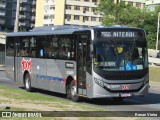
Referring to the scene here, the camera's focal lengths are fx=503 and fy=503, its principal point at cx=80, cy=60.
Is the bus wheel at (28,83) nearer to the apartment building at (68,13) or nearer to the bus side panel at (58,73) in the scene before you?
the bus side panel at (58,73)

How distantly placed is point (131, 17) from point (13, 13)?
77.9 m

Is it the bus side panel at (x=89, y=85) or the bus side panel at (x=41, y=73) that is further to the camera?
the bus side panel at (x=41, y=73)

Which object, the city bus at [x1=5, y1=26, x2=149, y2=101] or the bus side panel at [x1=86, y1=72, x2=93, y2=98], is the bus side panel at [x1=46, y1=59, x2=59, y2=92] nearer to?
the city bus at [x1=5, y1=26, x2=149, y2=101]

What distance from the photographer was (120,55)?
18594 millimetres


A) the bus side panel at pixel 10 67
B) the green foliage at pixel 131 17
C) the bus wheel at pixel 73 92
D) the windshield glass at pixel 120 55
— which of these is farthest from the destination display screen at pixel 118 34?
the green foliage at pixel 131 17

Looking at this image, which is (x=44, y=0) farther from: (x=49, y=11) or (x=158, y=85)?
(x=158, y=85)

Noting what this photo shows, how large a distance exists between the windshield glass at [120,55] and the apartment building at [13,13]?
137160mm

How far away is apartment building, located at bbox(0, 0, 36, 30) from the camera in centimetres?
15562

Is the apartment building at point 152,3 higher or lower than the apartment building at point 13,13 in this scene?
higher

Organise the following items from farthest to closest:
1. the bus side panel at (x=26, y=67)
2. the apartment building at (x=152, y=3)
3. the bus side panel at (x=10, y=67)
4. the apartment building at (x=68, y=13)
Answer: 1. the apartment building at (x=68, y=13)
2. the apartment building at (x=152, y=3)
3. the bus side panel at (x=10, y=67)
4. the bus side panel at (x=26, y=67)

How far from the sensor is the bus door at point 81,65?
19016 mm

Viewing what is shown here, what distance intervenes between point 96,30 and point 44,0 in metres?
116

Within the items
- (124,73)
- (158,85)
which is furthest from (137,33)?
(158,85)

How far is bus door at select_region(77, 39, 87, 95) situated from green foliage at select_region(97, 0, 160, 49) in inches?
2739
